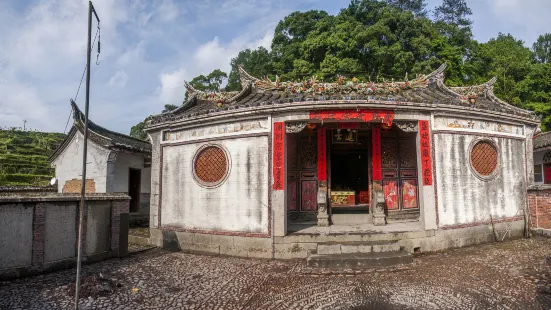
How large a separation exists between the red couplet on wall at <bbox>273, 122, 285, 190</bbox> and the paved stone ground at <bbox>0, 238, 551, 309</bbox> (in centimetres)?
211

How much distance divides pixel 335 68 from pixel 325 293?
2022 cm

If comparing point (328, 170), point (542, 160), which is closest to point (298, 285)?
point (328, 170)

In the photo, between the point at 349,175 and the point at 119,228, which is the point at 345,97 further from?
the point at 119,228

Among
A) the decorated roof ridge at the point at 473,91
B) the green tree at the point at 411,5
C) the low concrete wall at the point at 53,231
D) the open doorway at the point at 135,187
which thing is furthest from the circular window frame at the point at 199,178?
the green tree at the point at 411,5

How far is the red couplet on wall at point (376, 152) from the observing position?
430 inches

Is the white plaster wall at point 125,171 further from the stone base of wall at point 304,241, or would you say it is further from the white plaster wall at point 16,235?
the white plaster wall at point 16,235

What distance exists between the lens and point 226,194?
30.2 feet

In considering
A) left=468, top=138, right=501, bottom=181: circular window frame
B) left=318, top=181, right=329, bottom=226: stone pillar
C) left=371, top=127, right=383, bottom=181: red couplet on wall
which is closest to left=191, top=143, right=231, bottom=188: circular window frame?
left=318, top=181, right=329, bottom=226: stone pillar

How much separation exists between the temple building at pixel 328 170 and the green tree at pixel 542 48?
29519 mm

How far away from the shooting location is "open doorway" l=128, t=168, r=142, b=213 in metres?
14.8

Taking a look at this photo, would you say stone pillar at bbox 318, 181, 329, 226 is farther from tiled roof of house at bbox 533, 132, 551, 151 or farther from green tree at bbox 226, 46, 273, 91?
green tree at bbox 226, 46, 273, 91

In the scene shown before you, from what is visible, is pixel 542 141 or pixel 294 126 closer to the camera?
pixel 294 126

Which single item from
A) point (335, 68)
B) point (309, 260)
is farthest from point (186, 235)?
point (335, 68)

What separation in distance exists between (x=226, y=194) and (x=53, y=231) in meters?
4.23
